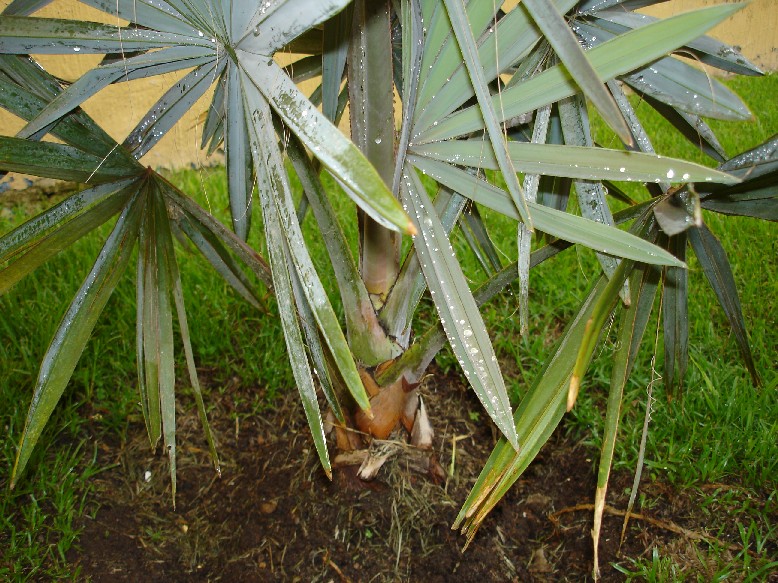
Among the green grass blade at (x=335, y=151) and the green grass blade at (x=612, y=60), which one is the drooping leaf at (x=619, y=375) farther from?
the green grass blade at (x=335, y=151)

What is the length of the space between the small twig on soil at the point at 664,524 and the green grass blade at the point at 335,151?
96 cm

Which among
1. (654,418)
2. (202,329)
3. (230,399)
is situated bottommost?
(654,418)

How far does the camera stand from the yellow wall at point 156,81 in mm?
2443

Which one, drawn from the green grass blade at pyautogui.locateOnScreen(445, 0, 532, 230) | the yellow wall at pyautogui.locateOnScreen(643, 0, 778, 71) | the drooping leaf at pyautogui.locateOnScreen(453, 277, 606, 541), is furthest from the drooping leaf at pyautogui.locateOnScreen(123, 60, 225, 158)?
the yellow wall at pyautogui.locateOnScreen(643, 0, 778, 71)

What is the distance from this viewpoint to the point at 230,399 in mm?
1711

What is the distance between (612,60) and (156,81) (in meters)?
2.48

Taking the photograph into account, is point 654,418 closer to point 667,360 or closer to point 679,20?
point 667,360

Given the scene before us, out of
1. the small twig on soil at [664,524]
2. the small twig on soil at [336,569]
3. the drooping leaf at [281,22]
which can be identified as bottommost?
the small twig on soil at [664,524]

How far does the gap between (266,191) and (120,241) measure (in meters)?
0.36

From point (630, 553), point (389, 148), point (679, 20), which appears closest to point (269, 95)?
point (389, 148)

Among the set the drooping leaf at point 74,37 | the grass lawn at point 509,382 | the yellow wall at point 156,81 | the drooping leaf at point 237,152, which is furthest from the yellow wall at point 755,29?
the drooping leaf at point 74,37

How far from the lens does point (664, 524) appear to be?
131cm

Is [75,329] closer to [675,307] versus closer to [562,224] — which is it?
[562,224]

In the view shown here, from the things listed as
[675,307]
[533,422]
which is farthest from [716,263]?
[533,422]
